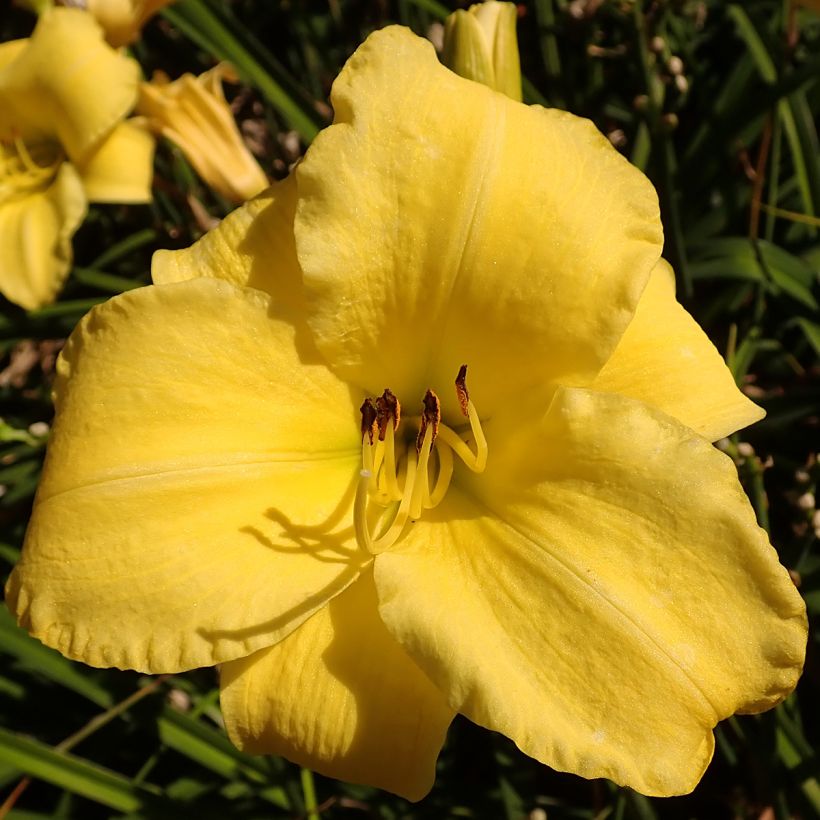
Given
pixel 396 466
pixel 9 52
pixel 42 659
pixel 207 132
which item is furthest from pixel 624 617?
pixel 9 52

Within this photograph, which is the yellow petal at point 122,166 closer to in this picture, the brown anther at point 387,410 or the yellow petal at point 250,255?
the yellow petal at point 250,255

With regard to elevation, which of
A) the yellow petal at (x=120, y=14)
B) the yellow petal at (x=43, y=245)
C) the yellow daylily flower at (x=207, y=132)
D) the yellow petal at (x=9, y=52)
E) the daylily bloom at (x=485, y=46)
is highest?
the daylily bloom at (x=485, y=46)

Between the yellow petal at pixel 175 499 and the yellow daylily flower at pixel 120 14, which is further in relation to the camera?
the yellow daylily flower at pixel 120 14

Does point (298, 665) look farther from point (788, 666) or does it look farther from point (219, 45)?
point (219, 45)

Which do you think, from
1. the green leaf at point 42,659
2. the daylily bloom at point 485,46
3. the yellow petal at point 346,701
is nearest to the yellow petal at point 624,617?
the yellow petal at point 346,701

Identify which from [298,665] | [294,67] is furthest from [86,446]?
[294,67]

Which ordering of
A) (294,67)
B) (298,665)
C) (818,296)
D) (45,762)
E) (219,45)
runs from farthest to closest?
(294,67) → (219,45) → (818,296) → (45,762) → (298,665)

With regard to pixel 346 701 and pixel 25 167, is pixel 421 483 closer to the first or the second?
pixel 346 701
